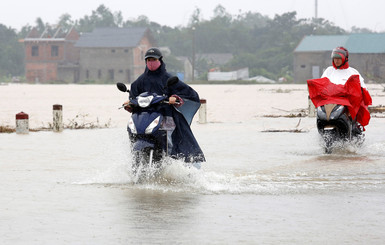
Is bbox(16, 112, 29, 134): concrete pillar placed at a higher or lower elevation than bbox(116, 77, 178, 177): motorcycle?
lower

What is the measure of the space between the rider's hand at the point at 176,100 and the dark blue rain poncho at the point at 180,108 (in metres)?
0.15

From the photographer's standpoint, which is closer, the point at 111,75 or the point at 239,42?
the point at 111,75

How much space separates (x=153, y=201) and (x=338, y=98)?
19.7ft

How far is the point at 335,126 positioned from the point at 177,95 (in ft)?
15.2

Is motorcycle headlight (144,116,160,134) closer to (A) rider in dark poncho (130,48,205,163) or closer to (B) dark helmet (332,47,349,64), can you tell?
(A) rider in dark poncho (130,48,205,163)

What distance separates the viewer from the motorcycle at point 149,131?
980 centimetres

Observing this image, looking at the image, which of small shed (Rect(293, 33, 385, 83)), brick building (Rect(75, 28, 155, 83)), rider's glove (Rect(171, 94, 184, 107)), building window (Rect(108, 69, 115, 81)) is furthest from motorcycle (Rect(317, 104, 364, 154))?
building window (Rect(108, 69, 115, 81))

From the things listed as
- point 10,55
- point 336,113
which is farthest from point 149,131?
point 10,55

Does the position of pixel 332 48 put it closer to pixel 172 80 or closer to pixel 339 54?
pixel 339 54

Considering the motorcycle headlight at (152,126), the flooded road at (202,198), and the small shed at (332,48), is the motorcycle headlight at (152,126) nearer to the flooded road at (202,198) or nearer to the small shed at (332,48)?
the flooded road at (202,198)

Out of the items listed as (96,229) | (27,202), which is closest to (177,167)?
(27,202)

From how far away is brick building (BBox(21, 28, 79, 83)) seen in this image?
117m

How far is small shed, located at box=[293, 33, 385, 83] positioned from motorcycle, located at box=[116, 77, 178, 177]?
8927cm

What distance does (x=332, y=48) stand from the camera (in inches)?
4171
